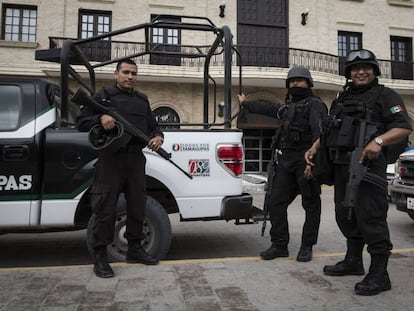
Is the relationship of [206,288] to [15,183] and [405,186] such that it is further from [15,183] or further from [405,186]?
[405,186]

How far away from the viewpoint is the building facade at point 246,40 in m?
16.4

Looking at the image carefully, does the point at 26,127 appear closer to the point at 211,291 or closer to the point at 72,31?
the point at 211,291

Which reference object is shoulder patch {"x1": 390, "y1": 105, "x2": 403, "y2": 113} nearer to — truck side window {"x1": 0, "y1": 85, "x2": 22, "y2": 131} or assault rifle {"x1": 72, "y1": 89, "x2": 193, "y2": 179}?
assault rifle {"x1": 72, "y1": 89, "x2": 193, "y2": 179}

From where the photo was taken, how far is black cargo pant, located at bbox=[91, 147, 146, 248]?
11.3 feet

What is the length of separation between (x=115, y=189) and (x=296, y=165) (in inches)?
71.1

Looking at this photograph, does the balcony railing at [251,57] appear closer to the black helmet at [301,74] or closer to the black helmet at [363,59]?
the black helmet at [301,74]

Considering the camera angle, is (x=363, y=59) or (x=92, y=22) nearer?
(x=363, y=59)

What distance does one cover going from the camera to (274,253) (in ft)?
13.3

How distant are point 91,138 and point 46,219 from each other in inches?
42.5

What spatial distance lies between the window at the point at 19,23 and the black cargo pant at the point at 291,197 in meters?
15.7

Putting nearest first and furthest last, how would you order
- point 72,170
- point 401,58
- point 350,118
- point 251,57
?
point 350,118
point 72,170
point 251,57
point 401,58

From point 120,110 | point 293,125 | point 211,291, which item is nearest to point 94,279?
point 211,291

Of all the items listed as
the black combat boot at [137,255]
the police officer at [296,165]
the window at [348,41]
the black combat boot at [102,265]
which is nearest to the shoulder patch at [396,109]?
the police officer at [296,165]

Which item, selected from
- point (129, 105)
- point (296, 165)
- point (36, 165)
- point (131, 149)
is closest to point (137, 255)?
point (131, 149)
